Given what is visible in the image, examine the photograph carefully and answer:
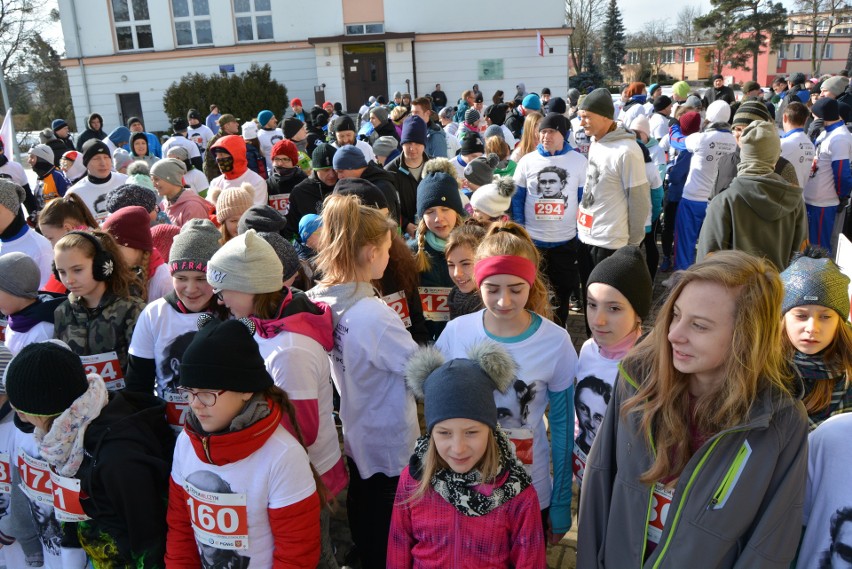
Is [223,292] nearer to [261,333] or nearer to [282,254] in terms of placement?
[261,333]

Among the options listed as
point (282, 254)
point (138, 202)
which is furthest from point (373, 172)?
point (282, 254)

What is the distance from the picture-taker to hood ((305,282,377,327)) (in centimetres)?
284

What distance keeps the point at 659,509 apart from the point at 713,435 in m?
0.35

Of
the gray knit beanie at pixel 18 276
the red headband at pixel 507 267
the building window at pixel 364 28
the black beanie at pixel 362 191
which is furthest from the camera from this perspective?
the building window at pixel 364 28

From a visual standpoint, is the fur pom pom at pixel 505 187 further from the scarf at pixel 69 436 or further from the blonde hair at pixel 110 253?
the scarf at pixel 69 436

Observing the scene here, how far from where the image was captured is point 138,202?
4711 mm

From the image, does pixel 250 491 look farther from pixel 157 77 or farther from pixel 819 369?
Result: pixel 157 77

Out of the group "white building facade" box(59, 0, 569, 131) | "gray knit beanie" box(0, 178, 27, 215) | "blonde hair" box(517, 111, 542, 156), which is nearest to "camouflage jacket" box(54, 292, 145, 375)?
"gray knit beanie" box(0, 178, 27, 215)

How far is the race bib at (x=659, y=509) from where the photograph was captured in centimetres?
196

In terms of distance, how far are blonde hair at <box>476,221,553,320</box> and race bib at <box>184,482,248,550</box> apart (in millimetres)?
1441

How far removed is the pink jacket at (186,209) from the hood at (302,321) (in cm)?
292

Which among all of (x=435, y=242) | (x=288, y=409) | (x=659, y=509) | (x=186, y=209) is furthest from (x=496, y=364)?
(x=186, y=209)

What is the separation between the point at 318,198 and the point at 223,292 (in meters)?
3.12

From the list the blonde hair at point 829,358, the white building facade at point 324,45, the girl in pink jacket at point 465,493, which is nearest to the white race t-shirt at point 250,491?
the girl in pink jacket at point 465,493
